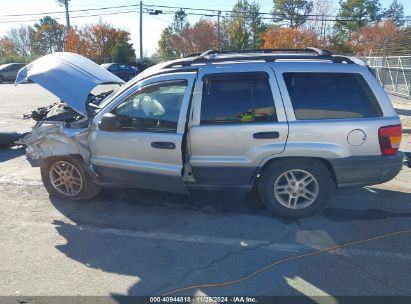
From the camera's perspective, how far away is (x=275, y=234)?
3885 mm

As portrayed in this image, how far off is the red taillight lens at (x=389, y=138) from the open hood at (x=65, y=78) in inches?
138

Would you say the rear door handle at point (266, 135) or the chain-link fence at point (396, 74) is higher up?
the chain-link fence at point (396, 74)

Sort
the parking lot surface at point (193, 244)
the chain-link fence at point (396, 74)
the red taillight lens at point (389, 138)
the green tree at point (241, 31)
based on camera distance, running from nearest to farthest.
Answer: the parking lot surface at point (193, 244)
the red taillight lens at point (389, 138)
the chain-link fence at point (396, 74)
the green tree at point (241, 31)

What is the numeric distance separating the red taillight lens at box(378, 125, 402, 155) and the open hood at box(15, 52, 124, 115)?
351cm

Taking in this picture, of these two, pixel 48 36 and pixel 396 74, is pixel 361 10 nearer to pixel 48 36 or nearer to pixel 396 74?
pixel 396 74

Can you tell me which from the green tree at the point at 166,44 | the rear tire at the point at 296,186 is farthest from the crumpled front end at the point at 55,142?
the green tree at the point at 166,44

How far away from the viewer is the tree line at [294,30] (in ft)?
137

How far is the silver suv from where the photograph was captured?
3.93 metres

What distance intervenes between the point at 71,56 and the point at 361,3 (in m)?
62.4

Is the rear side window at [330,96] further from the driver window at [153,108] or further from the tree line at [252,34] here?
the tree line at [252,34]

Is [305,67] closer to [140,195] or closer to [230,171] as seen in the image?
[230,171]

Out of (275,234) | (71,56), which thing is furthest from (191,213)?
(71,56)

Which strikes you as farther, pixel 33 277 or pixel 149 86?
pixel 149 86

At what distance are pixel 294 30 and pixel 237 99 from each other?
4171cm
